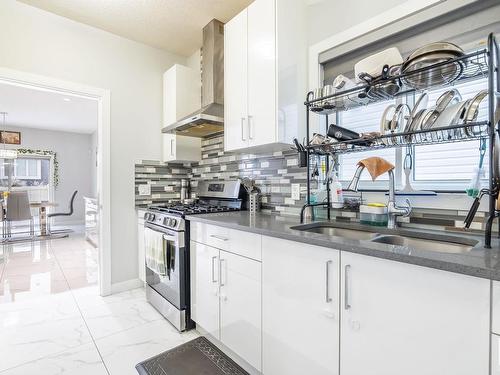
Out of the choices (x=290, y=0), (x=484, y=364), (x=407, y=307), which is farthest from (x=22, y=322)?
(x=290, y=0)

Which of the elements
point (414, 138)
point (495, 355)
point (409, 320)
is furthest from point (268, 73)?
point (495, 355)

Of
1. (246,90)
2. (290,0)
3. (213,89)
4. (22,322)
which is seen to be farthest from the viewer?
(213,89)

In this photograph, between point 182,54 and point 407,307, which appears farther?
point 182,54

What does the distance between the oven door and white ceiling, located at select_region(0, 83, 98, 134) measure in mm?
2710

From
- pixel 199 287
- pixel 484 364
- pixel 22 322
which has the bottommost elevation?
pixel 22 322

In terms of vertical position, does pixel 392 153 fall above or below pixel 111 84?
below

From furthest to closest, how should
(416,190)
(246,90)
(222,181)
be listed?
(222,181) < (246,90) < (416,190)

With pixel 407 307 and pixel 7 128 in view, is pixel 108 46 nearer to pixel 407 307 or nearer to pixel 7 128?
pixel 407 307

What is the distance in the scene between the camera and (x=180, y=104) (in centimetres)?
283

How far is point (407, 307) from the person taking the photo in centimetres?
86

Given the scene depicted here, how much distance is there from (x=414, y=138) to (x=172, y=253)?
1.77 metres

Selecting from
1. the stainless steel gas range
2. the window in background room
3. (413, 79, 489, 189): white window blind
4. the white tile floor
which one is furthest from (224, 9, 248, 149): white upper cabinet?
the window in background room

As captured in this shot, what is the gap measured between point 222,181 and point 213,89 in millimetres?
862

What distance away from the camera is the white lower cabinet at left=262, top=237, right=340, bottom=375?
108 cm
